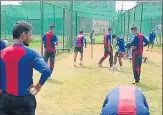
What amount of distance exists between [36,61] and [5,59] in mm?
408

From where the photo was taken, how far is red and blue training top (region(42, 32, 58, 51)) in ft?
45.3

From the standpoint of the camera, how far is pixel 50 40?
45.4 ft

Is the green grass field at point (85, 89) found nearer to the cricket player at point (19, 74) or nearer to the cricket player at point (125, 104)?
the cricket player at point (19, 74)

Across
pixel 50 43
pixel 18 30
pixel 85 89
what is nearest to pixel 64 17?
pixel 50 43

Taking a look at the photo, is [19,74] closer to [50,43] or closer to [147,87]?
[147,87]

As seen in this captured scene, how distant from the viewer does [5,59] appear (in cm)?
520

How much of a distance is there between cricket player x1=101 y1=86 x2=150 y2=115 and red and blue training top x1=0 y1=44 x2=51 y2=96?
4.48ft

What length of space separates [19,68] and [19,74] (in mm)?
80

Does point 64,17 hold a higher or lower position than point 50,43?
higher

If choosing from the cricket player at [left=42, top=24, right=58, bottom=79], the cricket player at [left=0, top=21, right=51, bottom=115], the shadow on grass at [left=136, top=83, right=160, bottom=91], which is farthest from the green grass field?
the cricket player at [left=0, top=21, right=51, bottom=115]

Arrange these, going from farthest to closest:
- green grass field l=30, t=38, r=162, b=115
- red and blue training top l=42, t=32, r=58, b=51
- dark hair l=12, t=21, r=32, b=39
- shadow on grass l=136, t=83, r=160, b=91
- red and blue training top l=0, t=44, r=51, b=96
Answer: red and blue training top l=42, t=32, r=58, b=51 → shadow on grass l=136, t=83, r=160, b=91 → green grass field l=30, t=38, r=162, b=115 → dark hair l=12, t=21, r=32, b=39 → red and blue training top l=0, t=44, r=51, b=96

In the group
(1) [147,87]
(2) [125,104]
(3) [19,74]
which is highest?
(3) [19,74]

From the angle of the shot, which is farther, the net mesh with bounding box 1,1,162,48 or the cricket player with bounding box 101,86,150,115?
the net mesh with bounding box 1,1,162,48

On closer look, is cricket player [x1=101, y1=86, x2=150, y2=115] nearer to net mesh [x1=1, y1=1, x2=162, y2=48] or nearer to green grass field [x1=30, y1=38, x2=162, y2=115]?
green grass field [x1=30, y1=38, x2=162, y2=115]
